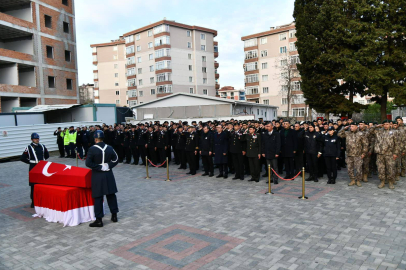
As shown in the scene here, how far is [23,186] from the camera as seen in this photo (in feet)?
39.9

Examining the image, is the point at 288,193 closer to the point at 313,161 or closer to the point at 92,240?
the point at 313,161

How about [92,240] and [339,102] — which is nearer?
[92,240]

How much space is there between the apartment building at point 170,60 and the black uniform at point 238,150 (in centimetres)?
4657

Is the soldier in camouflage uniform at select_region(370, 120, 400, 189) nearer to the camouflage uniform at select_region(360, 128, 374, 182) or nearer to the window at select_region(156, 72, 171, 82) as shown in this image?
the camouflage uniform at select_region(360, 128, 374, 182)

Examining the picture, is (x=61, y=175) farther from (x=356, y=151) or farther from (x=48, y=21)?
(x=48, y=21)

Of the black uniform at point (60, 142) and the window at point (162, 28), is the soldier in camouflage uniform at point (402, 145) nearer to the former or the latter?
the black uniform at point (60, 142)

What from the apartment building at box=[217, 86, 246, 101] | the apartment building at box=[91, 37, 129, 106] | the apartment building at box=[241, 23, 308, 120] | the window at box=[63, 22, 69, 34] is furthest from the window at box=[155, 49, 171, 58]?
the apartment building at box=[217, 86, 246, 101]

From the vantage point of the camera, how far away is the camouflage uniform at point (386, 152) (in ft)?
31.9

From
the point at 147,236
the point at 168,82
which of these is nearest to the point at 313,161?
the point at 147,236

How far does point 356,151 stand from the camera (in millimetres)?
10195

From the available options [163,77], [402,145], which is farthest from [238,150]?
[163,77]

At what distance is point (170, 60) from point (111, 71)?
26.7 metres

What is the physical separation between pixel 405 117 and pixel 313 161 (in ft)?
63.7

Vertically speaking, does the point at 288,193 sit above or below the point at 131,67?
below
